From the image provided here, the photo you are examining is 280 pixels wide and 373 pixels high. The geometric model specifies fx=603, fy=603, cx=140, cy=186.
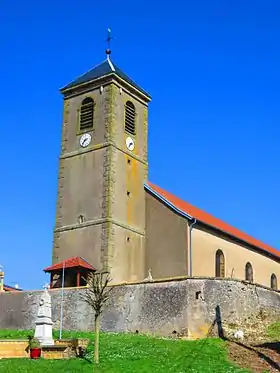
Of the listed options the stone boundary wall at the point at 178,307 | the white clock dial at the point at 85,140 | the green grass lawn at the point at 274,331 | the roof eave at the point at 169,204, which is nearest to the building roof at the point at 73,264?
the stone boundary wall at the point at 178,307

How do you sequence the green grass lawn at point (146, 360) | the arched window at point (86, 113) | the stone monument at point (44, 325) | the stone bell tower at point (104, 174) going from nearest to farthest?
the green grass lawn at point (146, 360), the stone monument at point (44, 325), the stone bell tower at point (104, 174), the arched window at point (86, 113)

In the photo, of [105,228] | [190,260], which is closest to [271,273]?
[190,260]

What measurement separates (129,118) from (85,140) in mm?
3424

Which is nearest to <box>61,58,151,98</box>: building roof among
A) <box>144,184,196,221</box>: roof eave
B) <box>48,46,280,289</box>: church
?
<box>48,46,280,289</box>: church

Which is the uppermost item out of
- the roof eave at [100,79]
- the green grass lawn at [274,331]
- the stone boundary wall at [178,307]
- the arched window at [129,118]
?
the roof eave at [100,79]

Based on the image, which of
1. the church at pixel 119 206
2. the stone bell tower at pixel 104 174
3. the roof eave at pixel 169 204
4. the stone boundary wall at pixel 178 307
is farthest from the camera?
the stone bell tower at pixel 104 174

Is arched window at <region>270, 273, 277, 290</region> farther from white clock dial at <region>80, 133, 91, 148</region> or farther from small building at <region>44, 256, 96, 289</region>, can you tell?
white clock dial at <region>80, 133, 91, 148</region>

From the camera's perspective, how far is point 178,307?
1165 inches

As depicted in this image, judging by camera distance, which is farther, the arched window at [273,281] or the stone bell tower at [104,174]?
the arched window at [273,281]

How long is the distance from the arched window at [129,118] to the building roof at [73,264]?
9.40m

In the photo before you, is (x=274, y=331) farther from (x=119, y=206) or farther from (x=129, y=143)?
(x=129, y=143)

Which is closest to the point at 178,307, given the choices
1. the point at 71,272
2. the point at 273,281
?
the point at 71,272

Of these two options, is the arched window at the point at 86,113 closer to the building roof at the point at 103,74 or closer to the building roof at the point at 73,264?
the building roof at the point at 103,74

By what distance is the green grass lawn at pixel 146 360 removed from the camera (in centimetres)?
2127
